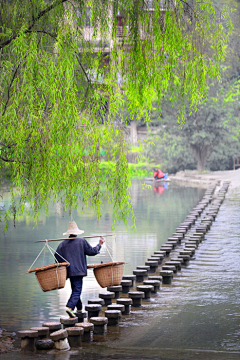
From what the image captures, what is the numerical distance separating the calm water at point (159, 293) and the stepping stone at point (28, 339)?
2.79ft

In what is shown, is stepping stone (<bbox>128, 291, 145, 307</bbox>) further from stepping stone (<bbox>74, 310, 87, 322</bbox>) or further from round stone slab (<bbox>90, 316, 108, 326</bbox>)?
round stone slab (<bbox>90, 316, 108, 326</bbox>)

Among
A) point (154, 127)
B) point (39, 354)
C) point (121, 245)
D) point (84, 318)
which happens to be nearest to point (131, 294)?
point (84, 318)

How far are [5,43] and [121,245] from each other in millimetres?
10591

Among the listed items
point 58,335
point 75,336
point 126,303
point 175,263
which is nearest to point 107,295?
point 126,303

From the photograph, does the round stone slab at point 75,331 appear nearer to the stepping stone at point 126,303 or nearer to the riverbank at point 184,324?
the riverbank at point 184,324

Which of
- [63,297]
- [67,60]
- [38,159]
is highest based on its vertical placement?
[67,60]

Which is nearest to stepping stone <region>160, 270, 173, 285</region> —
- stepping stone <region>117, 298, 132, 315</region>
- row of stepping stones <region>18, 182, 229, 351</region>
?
row of stepping stones <region>18, 182, 229, 351</region>

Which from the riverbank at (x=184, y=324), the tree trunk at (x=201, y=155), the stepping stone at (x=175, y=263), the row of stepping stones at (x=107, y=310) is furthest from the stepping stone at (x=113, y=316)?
the tree trunk at (x=201, y=155)

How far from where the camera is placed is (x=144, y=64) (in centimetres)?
989

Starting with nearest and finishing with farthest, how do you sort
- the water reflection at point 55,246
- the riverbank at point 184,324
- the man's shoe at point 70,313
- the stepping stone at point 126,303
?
the riverbank at point 184,324 → the man's shoe at point 70,313 → the stepping stone at point 126,303 → the water reflection at point 55,246

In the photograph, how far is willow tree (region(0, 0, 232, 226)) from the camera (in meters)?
9.07

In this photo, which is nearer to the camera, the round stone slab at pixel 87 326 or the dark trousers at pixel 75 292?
the round stone slab at pixel 87 326

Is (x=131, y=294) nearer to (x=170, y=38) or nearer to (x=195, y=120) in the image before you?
(x=170, y=38)

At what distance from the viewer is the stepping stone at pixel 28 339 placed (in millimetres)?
8133
